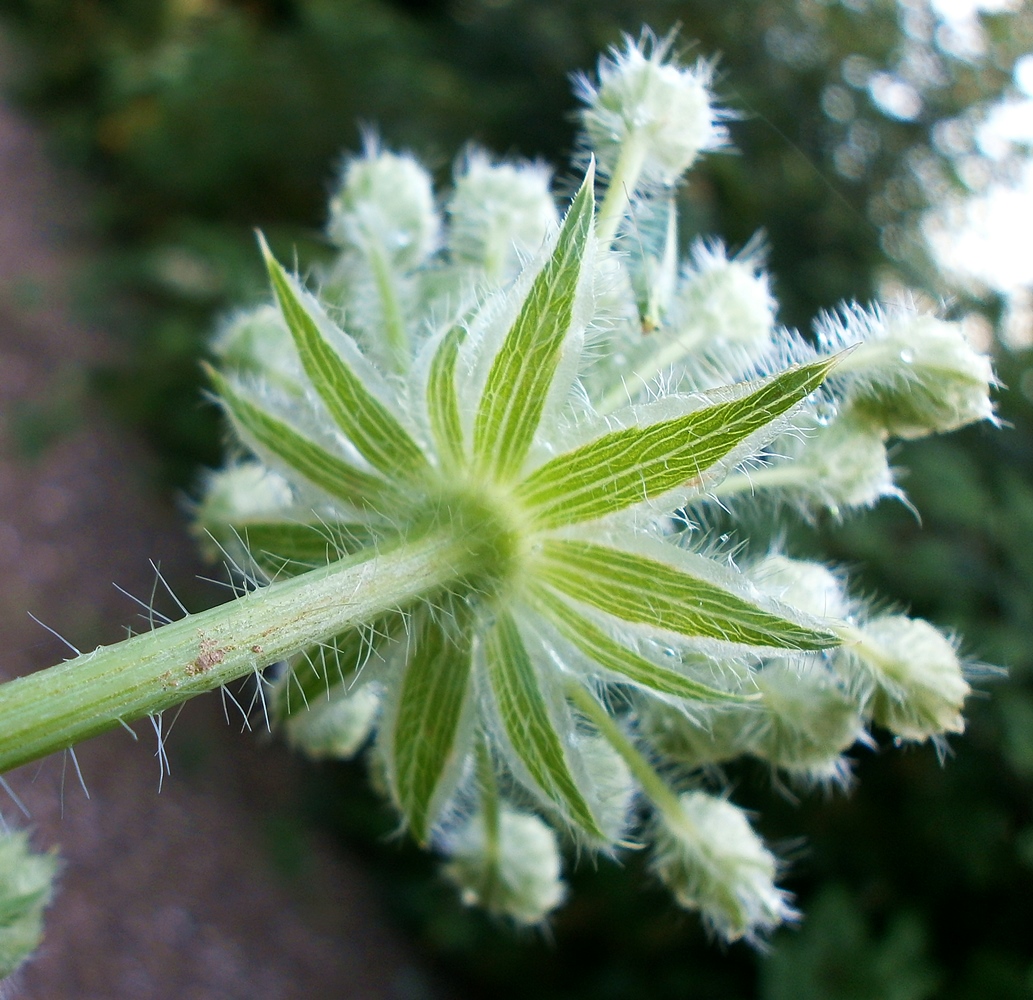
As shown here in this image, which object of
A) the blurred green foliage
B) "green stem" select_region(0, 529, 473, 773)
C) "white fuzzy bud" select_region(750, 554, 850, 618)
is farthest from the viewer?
the blurred green foliage

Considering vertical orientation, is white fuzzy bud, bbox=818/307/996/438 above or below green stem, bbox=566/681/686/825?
above

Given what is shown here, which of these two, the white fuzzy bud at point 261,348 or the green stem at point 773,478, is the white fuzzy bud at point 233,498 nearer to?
the white fuzzy bud at point 261,348

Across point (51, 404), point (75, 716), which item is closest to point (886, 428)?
point (75, 716)

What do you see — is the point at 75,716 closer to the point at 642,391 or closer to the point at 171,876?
the point at 642,391

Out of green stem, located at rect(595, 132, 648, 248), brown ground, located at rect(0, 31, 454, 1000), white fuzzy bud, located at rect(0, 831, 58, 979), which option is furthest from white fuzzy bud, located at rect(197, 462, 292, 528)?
brown ground, located at rect(0, 31, 454, 1000)

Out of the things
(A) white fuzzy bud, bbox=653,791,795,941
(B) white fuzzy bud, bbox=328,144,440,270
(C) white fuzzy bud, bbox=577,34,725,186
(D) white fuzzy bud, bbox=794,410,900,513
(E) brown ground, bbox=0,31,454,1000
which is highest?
(E) brown ground, bbox=0,31,454,1000

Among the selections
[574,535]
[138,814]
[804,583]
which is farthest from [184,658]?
[138,814]

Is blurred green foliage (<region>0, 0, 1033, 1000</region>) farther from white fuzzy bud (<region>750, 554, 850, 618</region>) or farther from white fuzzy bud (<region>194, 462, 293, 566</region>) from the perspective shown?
white fuzzy bud (<region>194, 462, 293, 566</region>)
